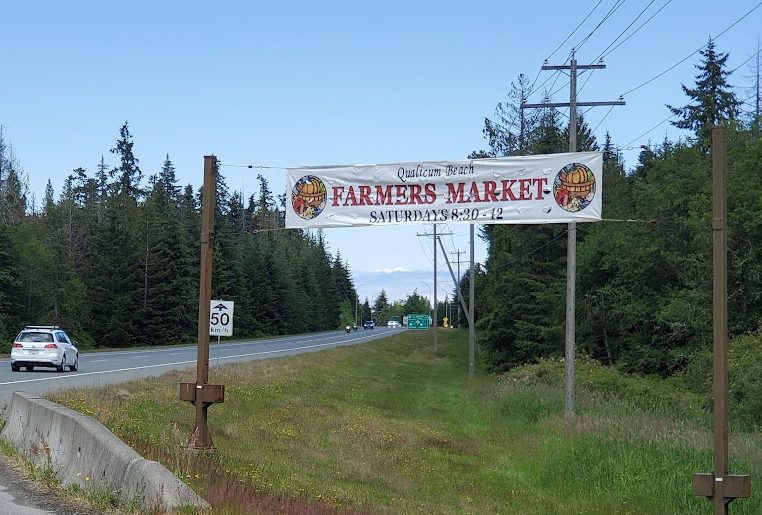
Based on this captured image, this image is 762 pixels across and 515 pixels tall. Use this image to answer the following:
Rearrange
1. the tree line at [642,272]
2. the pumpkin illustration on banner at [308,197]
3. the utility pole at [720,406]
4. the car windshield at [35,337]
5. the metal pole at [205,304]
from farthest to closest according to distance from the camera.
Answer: the tree line at [642,272] → the car windshield at [35,337] → the pumpkin illustration on banner at [308,197] → the metal pole at [205,304] → the utility pole at [720,406]

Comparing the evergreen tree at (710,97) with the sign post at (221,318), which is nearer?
the sign post at (221,318)

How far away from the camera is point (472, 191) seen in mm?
14008

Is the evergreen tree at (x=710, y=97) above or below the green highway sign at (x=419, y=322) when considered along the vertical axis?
above

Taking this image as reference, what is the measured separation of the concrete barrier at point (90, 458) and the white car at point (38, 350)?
18.2m

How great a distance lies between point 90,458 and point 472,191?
23.2 feet

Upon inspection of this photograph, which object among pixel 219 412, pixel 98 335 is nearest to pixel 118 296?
pixel 98 335

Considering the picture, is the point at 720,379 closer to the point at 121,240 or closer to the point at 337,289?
the point at 121,240

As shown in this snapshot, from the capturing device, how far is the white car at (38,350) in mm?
30500

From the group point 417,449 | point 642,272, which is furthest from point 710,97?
point 417,449

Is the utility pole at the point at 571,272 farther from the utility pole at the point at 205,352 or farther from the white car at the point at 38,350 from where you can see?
the white car at the point at 38,350

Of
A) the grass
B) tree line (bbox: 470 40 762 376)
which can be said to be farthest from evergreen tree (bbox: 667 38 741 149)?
the grass

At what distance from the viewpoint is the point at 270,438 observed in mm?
17562

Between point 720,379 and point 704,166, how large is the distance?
112ft

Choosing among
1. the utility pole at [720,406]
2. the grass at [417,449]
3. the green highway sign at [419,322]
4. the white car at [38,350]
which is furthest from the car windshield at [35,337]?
the green highway sign at [419,322]
